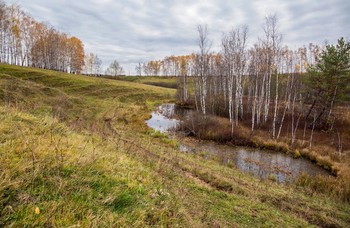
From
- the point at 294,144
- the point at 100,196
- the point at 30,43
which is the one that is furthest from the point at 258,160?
the point at 30,43

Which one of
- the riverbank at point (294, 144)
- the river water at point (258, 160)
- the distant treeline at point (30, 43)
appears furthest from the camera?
the distant treeline at point (30, 43)

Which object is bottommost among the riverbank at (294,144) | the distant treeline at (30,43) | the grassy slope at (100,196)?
the riverbank at (294,144)

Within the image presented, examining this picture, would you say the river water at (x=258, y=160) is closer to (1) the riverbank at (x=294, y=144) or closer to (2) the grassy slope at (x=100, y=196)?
(1) the riverbank at (x=294, y=144)

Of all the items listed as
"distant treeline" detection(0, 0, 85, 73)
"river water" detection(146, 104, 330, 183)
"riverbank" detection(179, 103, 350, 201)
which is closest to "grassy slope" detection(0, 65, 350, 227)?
"riverbank" detection(179, 103, 350, 201)

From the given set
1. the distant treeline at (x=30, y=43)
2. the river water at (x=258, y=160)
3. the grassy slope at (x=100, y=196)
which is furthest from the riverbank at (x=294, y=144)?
the distant treeline at (x=30, y=43)

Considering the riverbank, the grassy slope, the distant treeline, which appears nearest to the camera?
the grassy slope

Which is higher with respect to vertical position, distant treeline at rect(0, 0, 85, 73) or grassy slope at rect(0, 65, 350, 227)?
distant treeline at rect(0, 0, 85, 73)

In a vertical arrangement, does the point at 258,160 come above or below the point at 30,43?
below

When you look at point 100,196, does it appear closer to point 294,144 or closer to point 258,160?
point 258,160

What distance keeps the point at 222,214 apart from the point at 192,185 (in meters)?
1.55

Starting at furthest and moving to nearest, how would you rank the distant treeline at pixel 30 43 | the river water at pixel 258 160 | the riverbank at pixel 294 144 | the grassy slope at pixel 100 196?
1. the distant treeline at pixel 30 43
2. the river water at pixel 258 160
3. the riverbank at pixel 294 144
4. the grassy slope at pixel 100 196

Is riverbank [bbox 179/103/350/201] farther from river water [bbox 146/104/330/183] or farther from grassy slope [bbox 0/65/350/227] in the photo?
grassy slope [bbox 0/65/350/227]

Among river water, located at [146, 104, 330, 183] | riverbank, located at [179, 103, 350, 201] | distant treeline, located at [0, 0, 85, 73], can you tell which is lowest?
river water, located at [146, 104, 330, 183]

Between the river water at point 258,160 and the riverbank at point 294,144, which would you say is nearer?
the riverbank at point 294,144
